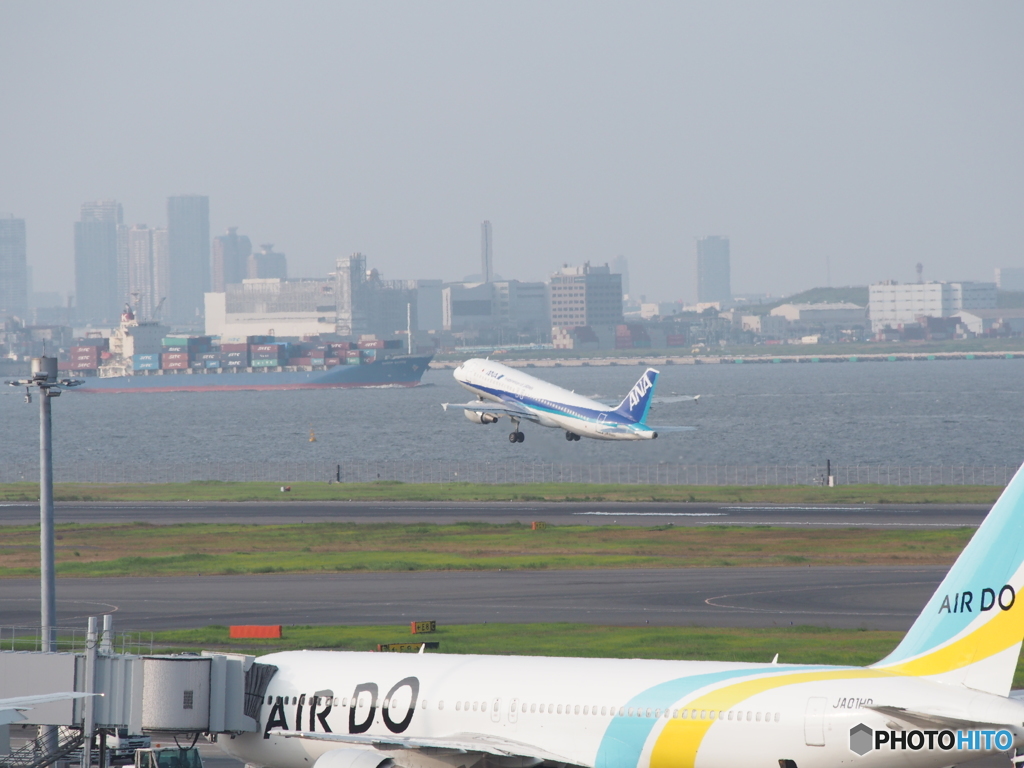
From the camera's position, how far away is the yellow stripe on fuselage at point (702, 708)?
29797mm

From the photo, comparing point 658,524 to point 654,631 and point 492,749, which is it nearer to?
point 654,631

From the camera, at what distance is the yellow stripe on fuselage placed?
2980 centimetres

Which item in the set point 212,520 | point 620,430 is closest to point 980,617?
point 212,520

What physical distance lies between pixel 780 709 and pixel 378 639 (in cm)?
3044

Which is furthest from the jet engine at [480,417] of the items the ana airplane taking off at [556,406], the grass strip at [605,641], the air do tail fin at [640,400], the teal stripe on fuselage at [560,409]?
the grass strip at [605,641]

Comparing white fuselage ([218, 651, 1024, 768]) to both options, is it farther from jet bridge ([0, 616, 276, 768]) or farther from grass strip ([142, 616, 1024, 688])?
grass strip ([142, 616, 1024, 688])

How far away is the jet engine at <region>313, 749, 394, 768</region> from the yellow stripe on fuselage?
19.1 feet

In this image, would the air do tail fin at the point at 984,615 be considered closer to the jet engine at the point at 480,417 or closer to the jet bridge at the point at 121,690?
the jet bridge at the point at 121,690

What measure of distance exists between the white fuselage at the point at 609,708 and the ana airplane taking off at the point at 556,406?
8502cm

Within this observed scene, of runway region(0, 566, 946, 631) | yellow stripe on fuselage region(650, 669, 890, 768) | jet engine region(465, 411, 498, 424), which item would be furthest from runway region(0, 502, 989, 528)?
yellow stripe on fuselage region(650, 669, 890, 768)

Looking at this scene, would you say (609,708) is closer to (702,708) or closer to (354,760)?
(702,708)

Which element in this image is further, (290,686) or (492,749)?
(290,686)

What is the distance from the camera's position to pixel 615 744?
1227 inches

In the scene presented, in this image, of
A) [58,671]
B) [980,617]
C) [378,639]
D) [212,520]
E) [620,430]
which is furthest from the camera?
[620,430]
